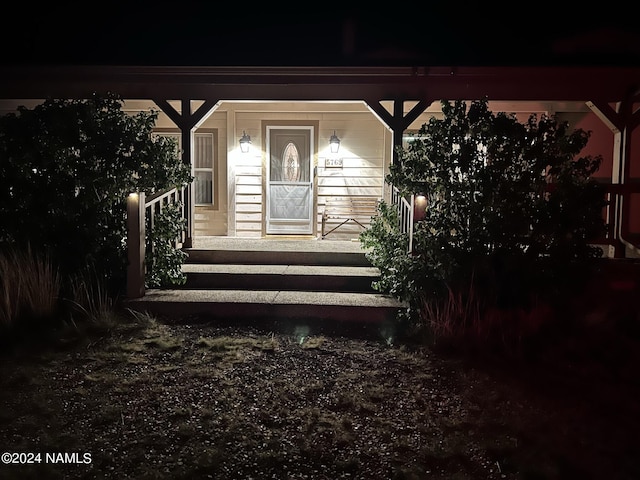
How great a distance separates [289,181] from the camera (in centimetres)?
1045

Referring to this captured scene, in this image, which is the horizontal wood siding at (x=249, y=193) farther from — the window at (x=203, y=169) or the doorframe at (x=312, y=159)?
the window at (x=203, y=169)

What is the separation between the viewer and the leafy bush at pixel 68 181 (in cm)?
613

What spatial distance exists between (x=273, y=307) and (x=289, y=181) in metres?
4.74

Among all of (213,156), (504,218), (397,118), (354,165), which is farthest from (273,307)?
(213,156)

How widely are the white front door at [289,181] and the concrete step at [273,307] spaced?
4258 millimetres

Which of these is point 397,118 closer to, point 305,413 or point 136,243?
point 136,243

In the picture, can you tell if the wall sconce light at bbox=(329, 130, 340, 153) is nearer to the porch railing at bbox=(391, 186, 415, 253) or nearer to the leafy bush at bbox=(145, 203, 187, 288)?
the porch railing at bbox=(391, 186, 415, 253)

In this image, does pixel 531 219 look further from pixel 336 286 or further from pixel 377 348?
pixel 336 286

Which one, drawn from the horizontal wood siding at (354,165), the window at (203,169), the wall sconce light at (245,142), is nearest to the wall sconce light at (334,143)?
the horizontal wood siding at (354,165)

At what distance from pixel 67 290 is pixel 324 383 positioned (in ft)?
11.1

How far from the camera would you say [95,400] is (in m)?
4.07

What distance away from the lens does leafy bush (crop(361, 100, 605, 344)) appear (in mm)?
5508

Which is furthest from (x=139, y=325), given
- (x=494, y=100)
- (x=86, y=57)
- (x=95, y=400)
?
(x=494, y=100)

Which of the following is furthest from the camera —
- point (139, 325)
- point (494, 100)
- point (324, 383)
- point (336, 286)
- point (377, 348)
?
point (494, 100)
